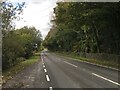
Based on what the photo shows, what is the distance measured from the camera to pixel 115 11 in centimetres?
3416

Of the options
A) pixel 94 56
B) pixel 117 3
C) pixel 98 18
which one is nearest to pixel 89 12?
pixel 98 18

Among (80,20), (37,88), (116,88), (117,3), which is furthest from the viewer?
(80,20)

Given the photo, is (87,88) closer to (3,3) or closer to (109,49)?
(3,3)

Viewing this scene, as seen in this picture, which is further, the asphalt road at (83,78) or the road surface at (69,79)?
the road surface at (69,79)

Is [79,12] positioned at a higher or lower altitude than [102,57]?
higher

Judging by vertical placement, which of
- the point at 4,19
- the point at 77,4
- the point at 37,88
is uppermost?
the point at 77,4

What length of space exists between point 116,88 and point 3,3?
743 inches

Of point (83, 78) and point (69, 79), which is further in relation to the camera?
point (83, 78)

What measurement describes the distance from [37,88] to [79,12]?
2451 cm

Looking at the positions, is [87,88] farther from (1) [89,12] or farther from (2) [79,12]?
(2) [79,12]

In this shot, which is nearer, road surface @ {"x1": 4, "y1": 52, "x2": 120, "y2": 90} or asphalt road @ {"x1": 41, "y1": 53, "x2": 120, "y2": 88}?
asphalt road @ {"x1": 41, "y1": 53, "x2": 120, "y2": 88}

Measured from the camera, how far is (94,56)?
47531mm

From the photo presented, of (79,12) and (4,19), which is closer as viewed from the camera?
(4,19)

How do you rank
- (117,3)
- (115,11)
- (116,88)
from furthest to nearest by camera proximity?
1. (115,11)
2. (117,3)
3. (116,88)
